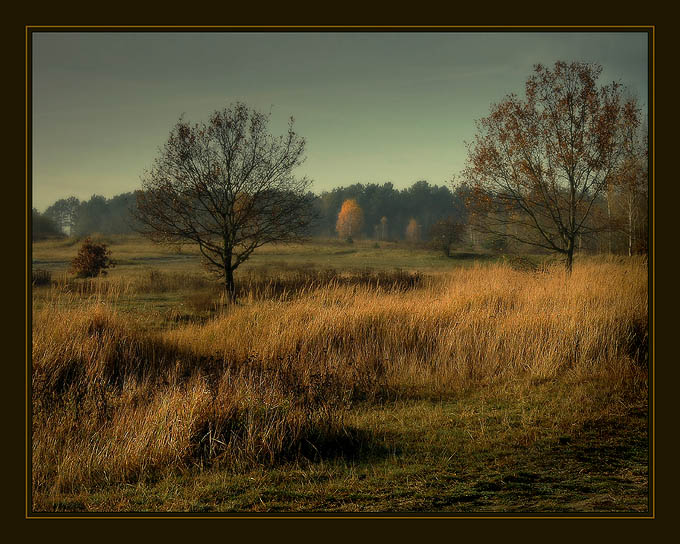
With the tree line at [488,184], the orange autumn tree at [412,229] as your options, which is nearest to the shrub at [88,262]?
the tree line at [488,184]

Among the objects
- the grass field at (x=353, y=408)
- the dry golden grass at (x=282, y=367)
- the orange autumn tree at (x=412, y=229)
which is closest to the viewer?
the grass field at (x=353, y=408)

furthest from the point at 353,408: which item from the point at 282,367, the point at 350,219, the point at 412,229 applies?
the point at 412,229

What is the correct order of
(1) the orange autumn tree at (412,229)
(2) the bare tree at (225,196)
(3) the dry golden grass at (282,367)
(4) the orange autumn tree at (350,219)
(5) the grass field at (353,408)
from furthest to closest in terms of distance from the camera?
(4) the orange autumn tree at (350,219) < (1) the orange autumn tree at (412,229) < (2) the bare tree at (225,196) < (3) the dry golden grass at (282,367) < (5) the grass field at (353,408)

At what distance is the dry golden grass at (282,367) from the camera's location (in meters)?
6.02

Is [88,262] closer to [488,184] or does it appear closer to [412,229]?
[488,184]

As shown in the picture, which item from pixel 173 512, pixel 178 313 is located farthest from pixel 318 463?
pixel 178 313

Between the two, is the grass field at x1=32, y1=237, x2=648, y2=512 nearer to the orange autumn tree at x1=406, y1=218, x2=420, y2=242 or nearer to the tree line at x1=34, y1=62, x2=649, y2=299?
the tree line at x1=34, y1=62, x2=649, y2=299

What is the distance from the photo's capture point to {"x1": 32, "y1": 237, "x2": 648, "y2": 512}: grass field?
513cm

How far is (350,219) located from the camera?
83625 millimetres

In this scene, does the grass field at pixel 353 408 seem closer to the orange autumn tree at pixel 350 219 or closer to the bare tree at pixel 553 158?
the bare tree at pixel 553 158

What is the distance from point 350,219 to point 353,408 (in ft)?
250

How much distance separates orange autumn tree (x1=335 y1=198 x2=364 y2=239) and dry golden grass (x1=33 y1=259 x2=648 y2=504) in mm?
68406

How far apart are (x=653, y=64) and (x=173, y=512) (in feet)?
21.5

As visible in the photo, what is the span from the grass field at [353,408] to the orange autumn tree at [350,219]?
69.2 meters
